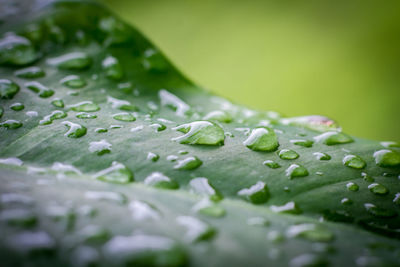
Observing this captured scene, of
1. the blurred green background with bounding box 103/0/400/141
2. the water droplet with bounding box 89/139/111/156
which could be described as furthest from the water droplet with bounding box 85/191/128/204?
the blurred green background with bounding box 103/0/400/141

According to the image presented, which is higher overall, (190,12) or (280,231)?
(190,12)

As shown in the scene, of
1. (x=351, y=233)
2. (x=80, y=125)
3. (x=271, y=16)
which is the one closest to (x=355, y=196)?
(x=351, y=233)

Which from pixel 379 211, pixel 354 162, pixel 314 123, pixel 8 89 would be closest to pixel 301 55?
pixel 314 123

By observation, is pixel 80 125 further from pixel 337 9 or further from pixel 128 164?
pixel 337 9

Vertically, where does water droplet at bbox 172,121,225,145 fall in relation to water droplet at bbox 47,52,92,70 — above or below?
below

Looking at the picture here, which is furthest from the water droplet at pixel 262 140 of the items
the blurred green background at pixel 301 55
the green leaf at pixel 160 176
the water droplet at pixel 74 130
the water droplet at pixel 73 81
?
the blurred green background at pixel 301 55

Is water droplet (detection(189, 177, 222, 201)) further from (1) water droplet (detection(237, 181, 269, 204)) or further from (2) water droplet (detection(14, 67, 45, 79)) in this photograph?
(2) water droplet (detection(14, 67, 45, 79))
